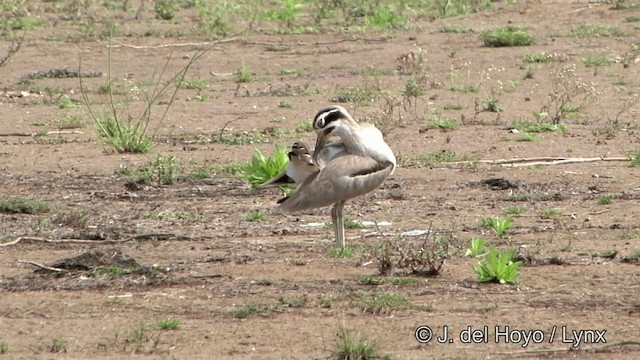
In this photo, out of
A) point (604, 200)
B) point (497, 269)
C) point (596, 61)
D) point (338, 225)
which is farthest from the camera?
point (596, 61)

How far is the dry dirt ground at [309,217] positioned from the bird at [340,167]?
37cm

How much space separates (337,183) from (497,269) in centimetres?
150

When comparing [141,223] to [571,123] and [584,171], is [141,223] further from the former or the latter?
[571,123]

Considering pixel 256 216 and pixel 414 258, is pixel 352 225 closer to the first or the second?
pixel 256 216

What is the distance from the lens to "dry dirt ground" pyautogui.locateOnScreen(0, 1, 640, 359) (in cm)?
803

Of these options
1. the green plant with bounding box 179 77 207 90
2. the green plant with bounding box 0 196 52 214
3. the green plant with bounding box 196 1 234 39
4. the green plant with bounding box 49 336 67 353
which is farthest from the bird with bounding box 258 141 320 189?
the green plant with bounding box 196 1 234 39

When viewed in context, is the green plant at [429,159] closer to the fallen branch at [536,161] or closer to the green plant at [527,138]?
the fallen branch at [536,161]

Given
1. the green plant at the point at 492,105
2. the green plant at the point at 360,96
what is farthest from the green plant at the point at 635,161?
the green plant at the point at 360,96

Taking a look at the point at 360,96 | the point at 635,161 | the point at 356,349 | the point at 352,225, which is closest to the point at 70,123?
the point at 360,96

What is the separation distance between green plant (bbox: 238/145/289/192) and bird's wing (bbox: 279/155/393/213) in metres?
1.91

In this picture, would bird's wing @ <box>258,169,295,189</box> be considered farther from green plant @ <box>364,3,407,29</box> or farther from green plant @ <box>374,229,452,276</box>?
green plant @ <box>364,3,407,29</box>

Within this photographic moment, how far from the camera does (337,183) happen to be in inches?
384

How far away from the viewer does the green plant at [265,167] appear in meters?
11.9

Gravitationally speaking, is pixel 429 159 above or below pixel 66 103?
above
